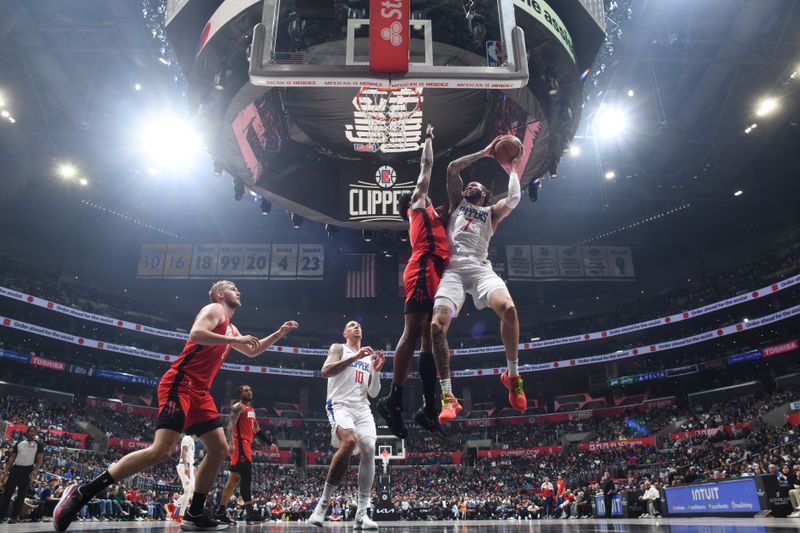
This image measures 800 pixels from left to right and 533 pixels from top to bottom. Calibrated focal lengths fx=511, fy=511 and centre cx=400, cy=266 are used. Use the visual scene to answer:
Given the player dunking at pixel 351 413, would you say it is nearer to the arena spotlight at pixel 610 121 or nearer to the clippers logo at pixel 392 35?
the clippers logo at pixel 392 35

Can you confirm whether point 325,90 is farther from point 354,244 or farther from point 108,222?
point 108,222

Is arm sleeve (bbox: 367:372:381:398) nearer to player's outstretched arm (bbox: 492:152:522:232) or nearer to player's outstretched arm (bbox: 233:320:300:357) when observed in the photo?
player's outstretched arm (bbox: 233:320:300:357)

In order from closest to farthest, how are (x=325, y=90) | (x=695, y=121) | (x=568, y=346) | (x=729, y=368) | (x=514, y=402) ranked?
(x=514, y=402), (x=325, y=90), (x=695, y=121), (x=729, y=368), (x=568, y=346)

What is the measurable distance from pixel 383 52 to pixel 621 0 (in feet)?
44.8

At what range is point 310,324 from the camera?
42.2 metres

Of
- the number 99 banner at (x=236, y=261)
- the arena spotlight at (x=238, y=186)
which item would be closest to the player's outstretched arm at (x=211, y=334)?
the arena spotlight at (x=238, y=186)

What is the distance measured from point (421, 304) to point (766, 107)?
76.0 feet

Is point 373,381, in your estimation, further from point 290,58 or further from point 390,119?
point 390,119

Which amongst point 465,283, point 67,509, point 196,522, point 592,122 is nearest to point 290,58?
point 465,283

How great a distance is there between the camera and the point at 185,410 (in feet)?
14.3

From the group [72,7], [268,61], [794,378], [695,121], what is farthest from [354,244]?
[794,378]

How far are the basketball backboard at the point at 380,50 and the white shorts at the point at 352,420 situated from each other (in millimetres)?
3818

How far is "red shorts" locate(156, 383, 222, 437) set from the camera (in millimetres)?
4242

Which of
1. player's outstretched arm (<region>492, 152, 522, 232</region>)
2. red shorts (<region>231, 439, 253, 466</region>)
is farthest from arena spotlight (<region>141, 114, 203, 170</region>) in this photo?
player's outstretched arm (<region>492, 152, 522, 232</region>)
